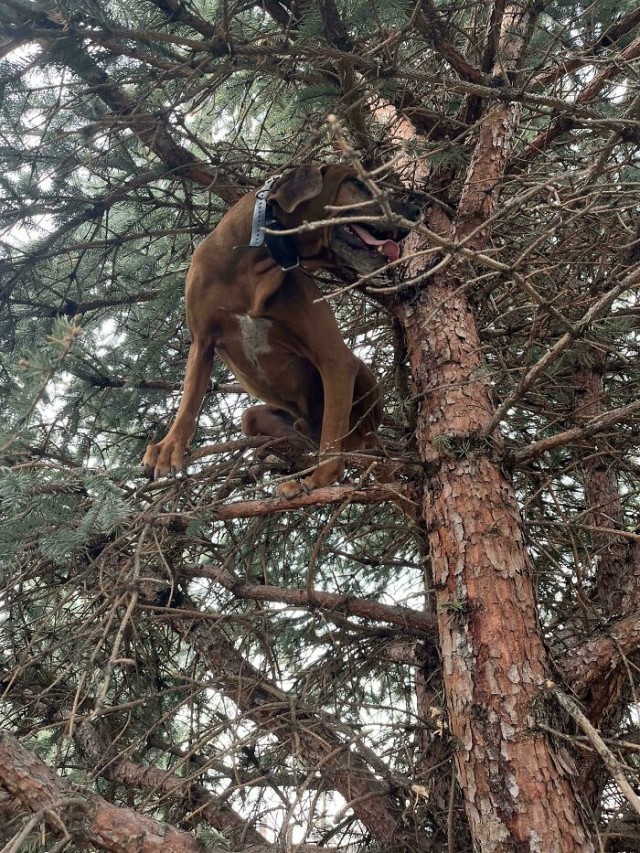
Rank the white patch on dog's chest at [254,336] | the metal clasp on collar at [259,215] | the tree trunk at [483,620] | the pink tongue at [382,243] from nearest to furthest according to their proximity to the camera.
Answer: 1. the tree trunk at [483,620]
2. the metal clasp on collar at [259,215]
3. the pink tongue at [382,243]
4. the white patch on dog's chest at [254,336]

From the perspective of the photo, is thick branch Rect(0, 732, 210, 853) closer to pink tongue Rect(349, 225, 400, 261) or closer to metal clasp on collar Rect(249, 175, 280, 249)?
metal clasp on collar Rect(249, 175, 280, 249)

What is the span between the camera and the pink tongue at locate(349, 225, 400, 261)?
388cm

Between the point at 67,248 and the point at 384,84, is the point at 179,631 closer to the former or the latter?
the point at 67,248

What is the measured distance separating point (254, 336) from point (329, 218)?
760 millimetres

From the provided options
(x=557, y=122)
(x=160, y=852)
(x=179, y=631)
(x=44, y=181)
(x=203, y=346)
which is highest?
(x=557, y=122)

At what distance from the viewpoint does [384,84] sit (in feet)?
11.6

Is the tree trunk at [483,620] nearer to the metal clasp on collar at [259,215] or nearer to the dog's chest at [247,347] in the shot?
the dog's chest at [247,347]

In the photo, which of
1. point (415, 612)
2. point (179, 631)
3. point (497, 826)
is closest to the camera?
point (497, 826)

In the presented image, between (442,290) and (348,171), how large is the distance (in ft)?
2.63

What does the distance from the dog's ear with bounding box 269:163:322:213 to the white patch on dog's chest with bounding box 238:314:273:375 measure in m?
0.62

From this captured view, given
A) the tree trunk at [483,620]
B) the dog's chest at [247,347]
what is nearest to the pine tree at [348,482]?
the tree trunk at [483,620]

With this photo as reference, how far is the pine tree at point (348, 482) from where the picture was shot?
2.87 metres

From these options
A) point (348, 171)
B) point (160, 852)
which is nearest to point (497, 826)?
point (160, 852)

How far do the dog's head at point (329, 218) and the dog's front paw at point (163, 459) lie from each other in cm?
120
